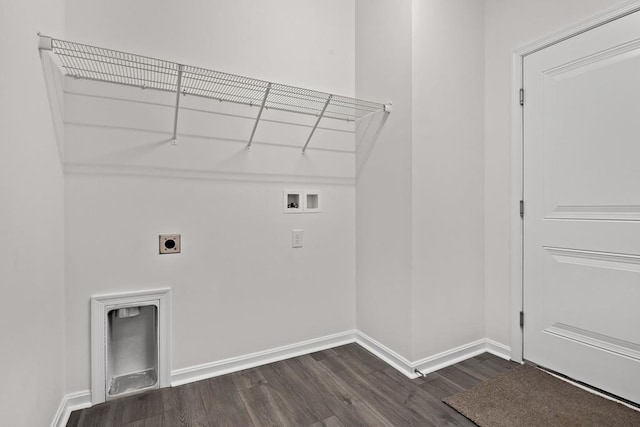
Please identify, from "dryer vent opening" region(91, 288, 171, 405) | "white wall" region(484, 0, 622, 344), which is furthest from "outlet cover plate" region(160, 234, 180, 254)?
"white wall" region(484, 0, 622, 344)

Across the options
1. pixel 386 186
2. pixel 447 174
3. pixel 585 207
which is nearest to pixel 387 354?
pixel 386 186

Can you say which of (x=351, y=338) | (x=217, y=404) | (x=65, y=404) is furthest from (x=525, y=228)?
(x=65, y=404)

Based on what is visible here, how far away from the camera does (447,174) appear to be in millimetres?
1998

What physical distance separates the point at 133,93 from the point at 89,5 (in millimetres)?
445

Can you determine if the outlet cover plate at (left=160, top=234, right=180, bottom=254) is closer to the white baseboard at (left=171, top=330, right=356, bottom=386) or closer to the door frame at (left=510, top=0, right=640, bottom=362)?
the white baseboard at (left=171, top=330, right=356, bottom=386)

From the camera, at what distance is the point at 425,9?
1896mm

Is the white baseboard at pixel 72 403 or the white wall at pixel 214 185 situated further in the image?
the white wall at pixel 214 185

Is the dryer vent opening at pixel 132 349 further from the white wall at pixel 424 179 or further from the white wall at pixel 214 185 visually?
the white wall at pixel 424 179

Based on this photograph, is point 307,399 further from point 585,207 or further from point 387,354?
point 585,207

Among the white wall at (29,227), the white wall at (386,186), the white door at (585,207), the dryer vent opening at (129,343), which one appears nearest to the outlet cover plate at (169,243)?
the dryer vent opening at (129,343)

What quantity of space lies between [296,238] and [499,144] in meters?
1.48

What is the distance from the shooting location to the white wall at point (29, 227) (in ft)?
3.20

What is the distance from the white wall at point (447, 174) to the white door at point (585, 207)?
299 mm

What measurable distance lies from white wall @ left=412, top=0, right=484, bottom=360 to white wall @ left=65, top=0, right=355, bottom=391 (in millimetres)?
594
